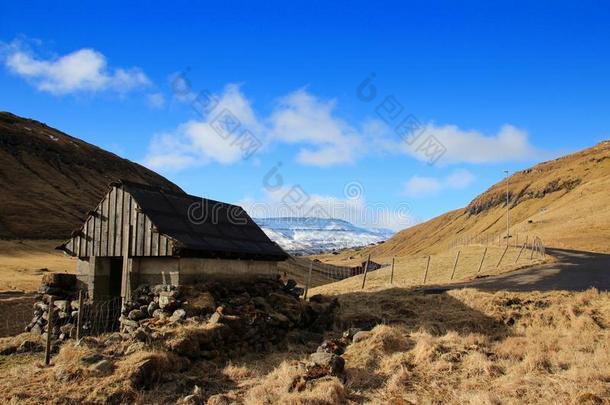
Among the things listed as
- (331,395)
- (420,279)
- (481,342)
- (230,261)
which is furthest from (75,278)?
(420,279)

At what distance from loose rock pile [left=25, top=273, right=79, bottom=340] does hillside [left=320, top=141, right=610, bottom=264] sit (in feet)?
190

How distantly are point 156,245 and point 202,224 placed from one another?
307 cm

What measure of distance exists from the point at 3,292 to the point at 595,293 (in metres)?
31.8

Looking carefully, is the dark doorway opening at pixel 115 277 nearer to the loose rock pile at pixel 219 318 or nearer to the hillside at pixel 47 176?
the loose rock pile at pixel 219 318

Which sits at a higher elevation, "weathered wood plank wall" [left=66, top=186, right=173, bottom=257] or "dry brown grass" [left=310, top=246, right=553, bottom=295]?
"weathered wood plank wall" [left=66, top=186, right=173, bottom=257]

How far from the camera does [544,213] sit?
10831cm

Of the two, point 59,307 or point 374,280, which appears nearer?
point 59,307

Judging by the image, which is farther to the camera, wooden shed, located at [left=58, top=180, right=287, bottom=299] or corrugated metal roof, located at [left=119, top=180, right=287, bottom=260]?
corrugated metal roof, located at [left=119, top=180, right=287, bottom=260]

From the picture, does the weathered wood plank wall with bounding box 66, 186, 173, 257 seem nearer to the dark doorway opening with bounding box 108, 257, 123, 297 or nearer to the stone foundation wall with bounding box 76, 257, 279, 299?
the stone foundation wall with bounding box 76, 257, 279, 299

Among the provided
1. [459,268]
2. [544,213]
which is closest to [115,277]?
[459,268]

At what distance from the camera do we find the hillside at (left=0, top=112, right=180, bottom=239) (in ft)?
229

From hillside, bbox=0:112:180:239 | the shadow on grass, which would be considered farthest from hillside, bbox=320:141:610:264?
hillside, bbox=0:112:180:239

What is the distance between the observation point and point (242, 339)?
1573 cm

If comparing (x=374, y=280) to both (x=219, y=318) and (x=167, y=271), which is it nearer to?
(x=167, y=271)
